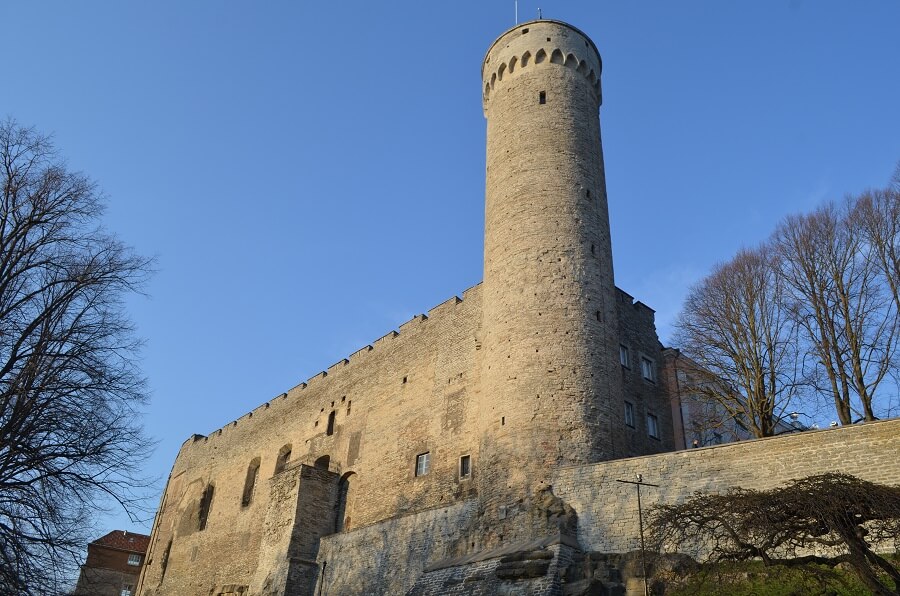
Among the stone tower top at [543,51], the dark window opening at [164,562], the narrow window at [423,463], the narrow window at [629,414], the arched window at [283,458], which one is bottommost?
the dark window opening at [164,562]

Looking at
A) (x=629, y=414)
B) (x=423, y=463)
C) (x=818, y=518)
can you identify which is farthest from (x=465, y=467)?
(x=818, y=518)

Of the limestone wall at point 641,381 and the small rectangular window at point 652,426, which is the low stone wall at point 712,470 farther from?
the small rectangular window at point 652,426

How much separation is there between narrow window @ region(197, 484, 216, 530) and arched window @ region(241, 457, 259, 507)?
3.70 meters

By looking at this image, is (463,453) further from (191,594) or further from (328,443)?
(191,594)

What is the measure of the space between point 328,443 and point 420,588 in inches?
475

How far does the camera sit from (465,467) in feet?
68.7

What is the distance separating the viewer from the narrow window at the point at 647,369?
22.8 m

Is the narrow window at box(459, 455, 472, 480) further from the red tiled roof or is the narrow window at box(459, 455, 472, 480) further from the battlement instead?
the red tiled roof

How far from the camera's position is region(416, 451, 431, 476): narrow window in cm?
2237

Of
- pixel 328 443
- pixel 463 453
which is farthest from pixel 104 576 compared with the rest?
pixel 463 453

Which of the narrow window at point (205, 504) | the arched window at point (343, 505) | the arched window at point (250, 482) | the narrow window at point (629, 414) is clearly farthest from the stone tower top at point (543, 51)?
the narrow window at point (205, 504)

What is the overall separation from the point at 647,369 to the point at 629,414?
242 centimetres

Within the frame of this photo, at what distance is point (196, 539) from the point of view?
33.7 meters

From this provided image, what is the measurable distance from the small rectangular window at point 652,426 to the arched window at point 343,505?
32.2 ft
